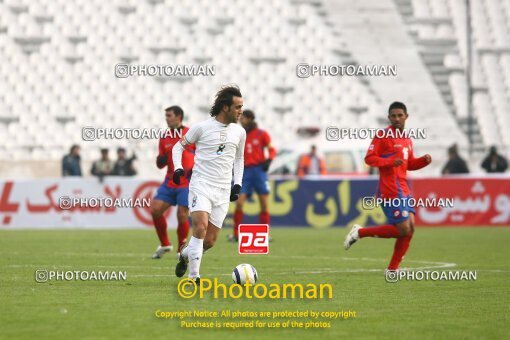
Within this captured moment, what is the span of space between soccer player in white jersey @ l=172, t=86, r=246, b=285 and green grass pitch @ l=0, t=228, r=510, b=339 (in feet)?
2.44

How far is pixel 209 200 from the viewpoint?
11539 millimetres

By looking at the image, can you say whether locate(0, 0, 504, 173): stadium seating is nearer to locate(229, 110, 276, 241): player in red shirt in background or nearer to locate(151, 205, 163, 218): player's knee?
locate(229, 110, 276, 241): player in red shirt in background

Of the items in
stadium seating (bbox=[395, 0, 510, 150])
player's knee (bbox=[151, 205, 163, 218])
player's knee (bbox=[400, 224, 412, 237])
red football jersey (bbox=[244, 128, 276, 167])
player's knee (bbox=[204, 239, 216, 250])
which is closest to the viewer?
player's knee (bbox=[204, 239, 216, 250])

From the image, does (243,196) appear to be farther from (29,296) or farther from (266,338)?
(266,338)

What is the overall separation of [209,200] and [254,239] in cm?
121

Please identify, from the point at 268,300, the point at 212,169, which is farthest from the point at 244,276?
the point at 212,169

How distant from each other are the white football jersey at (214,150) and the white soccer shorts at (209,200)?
7 cm

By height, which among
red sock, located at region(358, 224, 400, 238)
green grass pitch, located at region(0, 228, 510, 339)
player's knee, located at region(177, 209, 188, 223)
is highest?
player's knee, located at region(177, 209, 188, 223)

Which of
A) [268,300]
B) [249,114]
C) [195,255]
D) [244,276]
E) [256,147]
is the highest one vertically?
[249,114]

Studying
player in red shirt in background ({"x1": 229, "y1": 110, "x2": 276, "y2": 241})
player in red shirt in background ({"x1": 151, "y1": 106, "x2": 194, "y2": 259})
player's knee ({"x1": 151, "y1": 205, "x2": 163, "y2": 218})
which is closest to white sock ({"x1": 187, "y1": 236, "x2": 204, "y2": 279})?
player in red shirt in background ({"x1": 151, "y1": 106, "x2": 194, "y2": 259})

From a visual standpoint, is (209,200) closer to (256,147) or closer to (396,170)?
(396,170)

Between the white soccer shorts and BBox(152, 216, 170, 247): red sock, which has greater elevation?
the white soccer shorts

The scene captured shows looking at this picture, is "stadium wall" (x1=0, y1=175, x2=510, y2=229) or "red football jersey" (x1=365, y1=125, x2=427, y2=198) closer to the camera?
"red football jersey" (x1=365, y1=125, x2=427, y2=198)

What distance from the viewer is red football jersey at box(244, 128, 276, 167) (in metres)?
20.7
